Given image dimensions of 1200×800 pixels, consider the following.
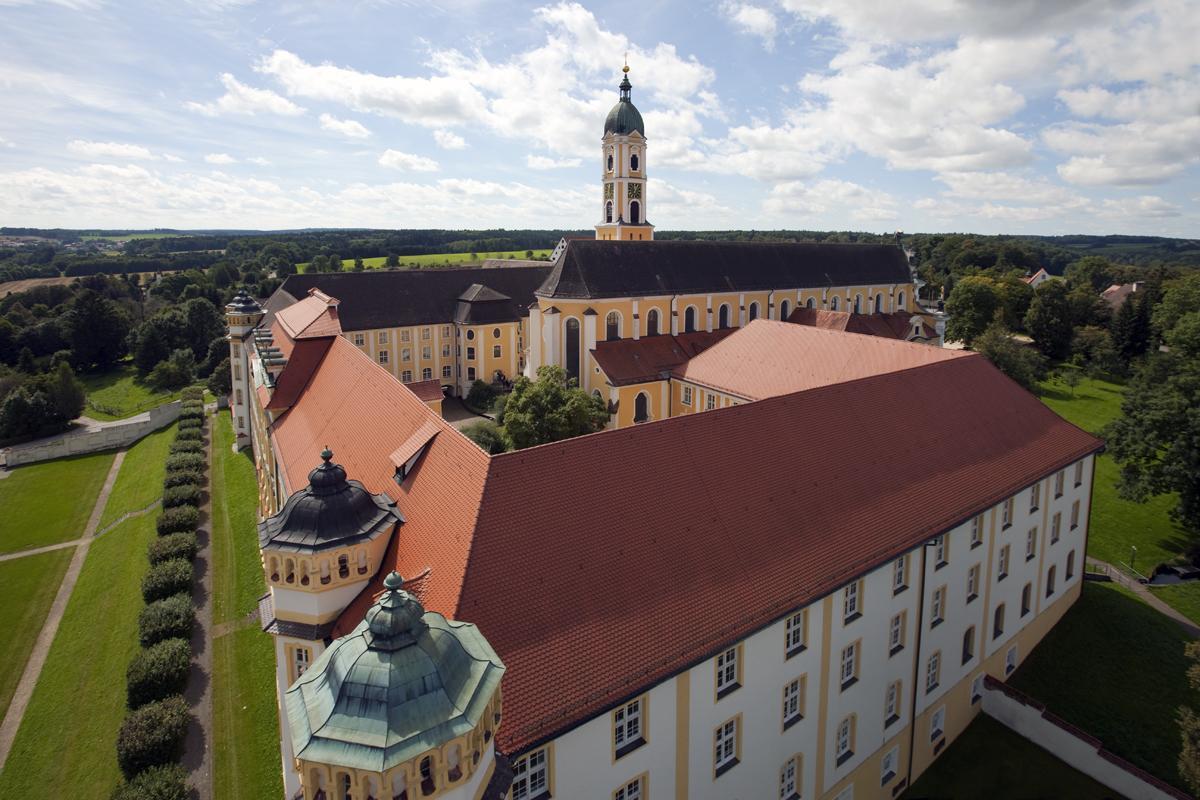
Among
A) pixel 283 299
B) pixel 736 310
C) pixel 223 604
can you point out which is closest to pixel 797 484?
pixel 223 604

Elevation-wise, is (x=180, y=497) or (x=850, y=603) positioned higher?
(x=850, y=603)

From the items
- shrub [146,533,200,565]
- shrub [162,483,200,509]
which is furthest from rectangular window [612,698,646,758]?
shrub [162,483,200,509]

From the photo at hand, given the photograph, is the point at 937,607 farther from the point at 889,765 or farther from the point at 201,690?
the point at 201,690

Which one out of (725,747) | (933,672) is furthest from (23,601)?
(933,672)

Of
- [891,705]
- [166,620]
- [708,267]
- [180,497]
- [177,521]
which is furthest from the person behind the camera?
[708,267]

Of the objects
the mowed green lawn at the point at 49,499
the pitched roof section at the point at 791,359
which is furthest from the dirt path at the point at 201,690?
the pitched roof section at the point at 791,359

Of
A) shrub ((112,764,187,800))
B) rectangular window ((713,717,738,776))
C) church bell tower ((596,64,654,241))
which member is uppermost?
church bell tower ((596,64,654,241))

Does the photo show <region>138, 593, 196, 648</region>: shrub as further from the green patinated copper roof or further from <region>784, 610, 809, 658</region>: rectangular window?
<region>784, 610, 809, 658</region>: rectangular window
